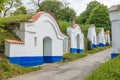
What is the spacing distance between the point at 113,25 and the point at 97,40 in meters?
26.3

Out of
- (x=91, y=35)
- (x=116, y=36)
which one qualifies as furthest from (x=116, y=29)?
(x=91, y=35)

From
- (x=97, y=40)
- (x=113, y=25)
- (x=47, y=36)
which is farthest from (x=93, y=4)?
(x=113, y=25)

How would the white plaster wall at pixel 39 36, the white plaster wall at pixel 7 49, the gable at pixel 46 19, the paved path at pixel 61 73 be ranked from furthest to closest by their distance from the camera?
the gable at pixel 46 19, the white plaster wall at pixel 39 36, the white plaster wall at pixel 7 49, the paved path at pixel 61 73

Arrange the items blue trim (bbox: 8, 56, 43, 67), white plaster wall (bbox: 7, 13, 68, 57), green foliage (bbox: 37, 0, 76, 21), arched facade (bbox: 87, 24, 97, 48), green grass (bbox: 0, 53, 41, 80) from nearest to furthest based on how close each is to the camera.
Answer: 1. green grass (bbox: 0, 53, 41, 80)
2. blue trim (bbox: 8, 56, 43, 67)
3. white plaster wall (bbox: 7, 13, 68, 57)
4. arched facade (bbox: 87, 24, 97, 48)
5. green foliage (bbox: 37, 0, 76, 21)

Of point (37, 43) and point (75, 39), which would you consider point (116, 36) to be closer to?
point (37, 43)

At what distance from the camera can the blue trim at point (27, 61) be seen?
1683 cm

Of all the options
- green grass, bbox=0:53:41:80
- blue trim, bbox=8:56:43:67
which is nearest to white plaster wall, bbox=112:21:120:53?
green grass, bbox=0:53:41:80

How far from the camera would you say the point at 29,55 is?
1862 cm

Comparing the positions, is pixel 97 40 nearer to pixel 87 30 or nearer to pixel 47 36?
pixel 87 30

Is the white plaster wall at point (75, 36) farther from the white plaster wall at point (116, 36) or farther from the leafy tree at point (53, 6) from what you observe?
the leafy tree at point (53, 6)

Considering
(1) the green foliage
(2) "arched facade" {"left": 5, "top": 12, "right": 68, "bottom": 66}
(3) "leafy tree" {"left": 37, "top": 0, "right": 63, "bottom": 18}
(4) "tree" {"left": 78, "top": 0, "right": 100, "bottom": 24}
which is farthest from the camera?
(4) "tree" {"left": 78, "top": 0, "right": 100, "bottom": 24}

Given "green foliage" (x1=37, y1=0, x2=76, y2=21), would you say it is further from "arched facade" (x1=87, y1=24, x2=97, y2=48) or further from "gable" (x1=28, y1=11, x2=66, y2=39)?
"gable" (x1=28, y1=11, x2=66, y2=39)

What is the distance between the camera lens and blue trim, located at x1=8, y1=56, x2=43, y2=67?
16828 millimetres

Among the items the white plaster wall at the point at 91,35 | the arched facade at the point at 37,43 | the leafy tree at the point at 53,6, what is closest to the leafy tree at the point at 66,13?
the leafy tree at the point at 53,6
